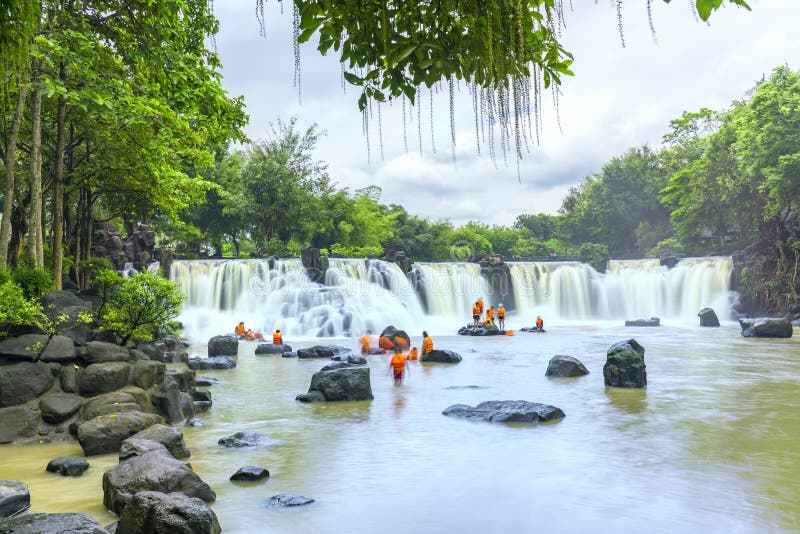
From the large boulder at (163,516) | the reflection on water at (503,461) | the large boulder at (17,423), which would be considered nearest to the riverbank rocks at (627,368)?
the reflection on water at (503,461)

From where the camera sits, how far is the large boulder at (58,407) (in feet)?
28.9

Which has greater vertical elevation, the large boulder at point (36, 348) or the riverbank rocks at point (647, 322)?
the large boulder at point (36, 348)

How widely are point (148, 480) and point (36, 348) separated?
4.66 meters

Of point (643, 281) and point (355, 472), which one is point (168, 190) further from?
point (643, 281)

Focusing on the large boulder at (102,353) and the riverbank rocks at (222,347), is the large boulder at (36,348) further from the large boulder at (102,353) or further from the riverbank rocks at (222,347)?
the riverbank rocks at (222,347)

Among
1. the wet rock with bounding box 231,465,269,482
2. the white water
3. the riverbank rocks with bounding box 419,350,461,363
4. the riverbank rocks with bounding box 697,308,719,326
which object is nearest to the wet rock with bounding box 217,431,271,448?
the wet rock with bounding box 231,465,269,482

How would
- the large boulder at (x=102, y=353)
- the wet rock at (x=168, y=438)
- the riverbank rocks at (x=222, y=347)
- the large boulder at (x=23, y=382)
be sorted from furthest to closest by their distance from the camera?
1. the riverbank rocks at (x=222, y=347)
2. the large boulder at (x=102, y=353)
3. the large boulder at (x=23, y=382)
4. the wet rock at (x=168, y=438)

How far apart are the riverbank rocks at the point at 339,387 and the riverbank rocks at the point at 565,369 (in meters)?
5.96

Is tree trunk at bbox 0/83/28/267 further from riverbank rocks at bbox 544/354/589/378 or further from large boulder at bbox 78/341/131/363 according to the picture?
riverbank rocks at bbox 544/354/589/378

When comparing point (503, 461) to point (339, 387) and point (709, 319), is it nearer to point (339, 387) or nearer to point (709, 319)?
point (339, 387)

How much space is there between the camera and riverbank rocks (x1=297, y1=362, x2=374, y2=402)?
12797 mm

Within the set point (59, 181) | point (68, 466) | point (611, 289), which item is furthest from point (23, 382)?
point (611, 289)

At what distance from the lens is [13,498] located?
5.53 metres

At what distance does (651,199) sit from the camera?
63.4 m
